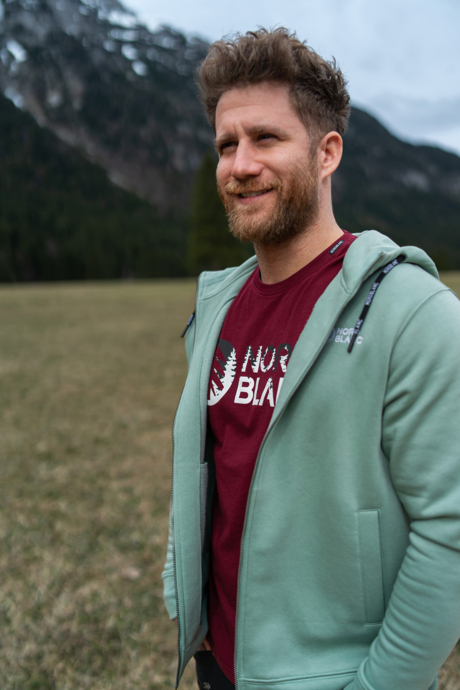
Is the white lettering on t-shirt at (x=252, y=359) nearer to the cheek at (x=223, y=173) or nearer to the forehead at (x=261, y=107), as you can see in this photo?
the cheek at (x=223, y=173)

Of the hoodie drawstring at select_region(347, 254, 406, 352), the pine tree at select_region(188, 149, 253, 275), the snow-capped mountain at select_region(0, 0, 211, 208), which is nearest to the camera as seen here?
the hoodie drawstring at select_region(347, 254, 406, 352)

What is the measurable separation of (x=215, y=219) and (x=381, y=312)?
52483mm

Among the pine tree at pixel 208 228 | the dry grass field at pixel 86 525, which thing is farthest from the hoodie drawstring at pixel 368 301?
the pine tree at pixel 208 228

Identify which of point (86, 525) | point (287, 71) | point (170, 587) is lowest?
point (86, 525)

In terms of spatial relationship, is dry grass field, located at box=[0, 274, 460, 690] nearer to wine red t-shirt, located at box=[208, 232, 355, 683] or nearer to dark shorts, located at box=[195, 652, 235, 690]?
dark shorts, located at box=[195, 652, 235, 690]

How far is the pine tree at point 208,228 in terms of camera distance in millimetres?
51562

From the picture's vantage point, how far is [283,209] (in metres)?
1.40

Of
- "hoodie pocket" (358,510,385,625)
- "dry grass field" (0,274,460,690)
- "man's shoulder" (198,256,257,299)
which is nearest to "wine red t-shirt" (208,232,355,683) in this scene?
"man's shoulder" (198,256,257,299)

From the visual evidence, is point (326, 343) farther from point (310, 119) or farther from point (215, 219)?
point (215, 219)

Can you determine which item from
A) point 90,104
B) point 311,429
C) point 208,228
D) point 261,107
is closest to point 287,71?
point 261,107

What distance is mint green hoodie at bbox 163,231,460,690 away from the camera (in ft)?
3.55

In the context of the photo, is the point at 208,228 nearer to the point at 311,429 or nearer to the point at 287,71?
the point at 287,71

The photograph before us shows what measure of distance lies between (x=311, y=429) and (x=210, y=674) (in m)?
1.13

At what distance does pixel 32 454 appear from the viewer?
5656 mm
